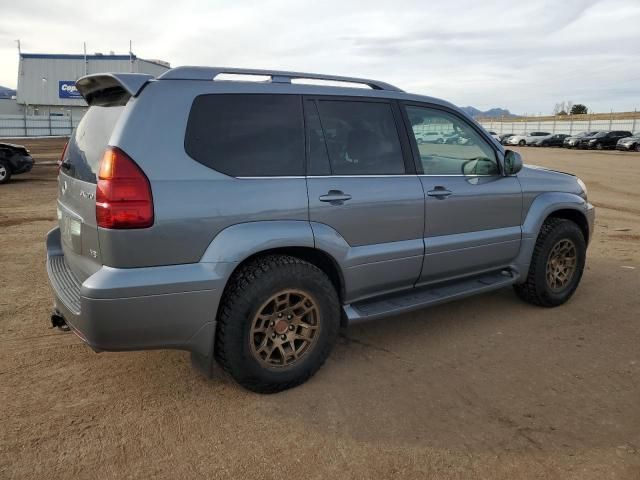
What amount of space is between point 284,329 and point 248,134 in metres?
1.20

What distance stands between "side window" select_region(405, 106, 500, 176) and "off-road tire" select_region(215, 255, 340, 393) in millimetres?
1289

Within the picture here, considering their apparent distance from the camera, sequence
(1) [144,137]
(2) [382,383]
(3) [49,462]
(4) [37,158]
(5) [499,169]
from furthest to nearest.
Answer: (4) [37,158]
(5) [499,169]
(2) [382,383]
(1) [144,137]
(3) [49,462]

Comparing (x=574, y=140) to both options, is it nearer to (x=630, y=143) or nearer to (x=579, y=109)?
(x=630, y=143)

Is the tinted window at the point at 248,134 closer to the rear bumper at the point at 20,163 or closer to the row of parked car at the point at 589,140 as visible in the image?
the rear bumper at the point at 20,163

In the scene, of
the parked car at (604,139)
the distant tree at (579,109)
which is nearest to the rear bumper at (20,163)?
the parked car at (604,139)

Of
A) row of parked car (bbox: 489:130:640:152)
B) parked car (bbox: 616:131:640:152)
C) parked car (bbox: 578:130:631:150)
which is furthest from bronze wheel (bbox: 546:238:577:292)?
parked car (bbox: 578:130:631:150)

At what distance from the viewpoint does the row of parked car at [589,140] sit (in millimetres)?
37228

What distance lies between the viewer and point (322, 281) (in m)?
3.31

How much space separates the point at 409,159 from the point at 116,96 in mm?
1998

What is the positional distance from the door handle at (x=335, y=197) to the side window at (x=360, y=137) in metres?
0.15

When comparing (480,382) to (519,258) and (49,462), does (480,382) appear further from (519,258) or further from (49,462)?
(49,462)

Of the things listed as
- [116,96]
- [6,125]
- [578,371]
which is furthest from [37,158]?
[578,371]

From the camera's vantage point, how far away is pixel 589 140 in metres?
40.8

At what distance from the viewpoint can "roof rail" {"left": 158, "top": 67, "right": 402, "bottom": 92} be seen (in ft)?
9.89
